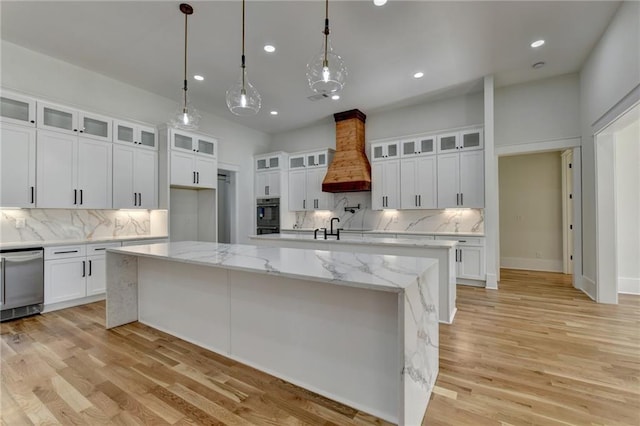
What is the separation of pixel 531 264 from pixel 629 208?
7.09 ft

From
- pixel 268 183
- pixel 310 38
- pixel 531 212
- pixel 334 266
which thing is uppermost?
pixel 310 38

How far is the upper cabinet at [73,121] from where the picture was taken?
3.78m

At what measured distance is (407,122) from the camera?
6090mm

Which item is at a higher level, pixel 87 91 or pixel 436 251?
pixel 87 91

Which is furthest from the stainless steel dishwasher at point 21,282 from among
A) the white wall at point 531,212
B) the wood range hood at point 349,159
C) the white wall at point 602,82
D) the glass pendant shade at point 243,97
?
the white wall at point 531,212

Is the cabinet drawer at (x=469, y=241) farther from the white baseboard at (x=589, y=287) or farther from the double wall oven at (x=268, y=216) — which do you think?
the double wall oven at (x=268, y=216)

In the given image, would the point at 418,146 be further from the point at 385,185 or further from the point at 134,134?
the point at 134,134

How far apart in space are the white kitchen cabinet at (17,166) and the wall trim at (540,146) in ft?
23.7

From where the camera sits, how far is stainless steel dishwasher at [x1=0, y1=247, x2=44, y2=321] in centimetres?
338

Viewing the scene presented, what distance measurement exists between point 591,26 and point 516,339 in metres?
3.92

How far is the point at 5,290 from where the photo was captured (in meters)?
3.37

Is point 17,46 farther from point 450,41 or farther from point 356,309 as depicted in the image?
A: point 450,41

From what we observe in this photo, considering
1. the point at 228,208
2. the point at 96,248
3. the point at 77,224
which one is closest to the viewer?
the point at 96,248

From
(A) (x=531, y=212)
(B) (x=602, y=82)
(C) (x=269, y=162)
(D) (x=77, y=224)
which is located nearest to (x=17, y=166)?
(D) (x=77, y=224)
